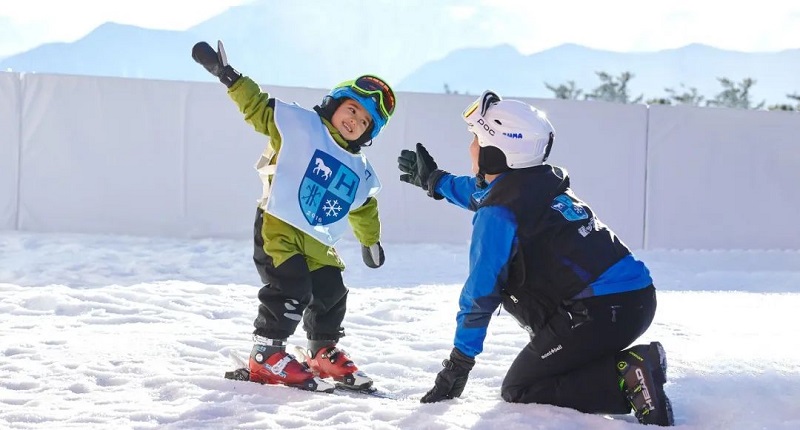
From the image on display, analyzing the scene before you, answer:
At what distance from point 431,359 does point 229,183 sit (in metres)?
5.11

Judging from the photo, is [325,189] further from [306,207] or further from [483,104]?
[483,104]

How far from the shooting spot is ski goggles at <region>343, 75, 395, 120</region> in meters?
3.33

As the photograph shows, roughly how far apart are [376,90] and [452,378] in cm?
118

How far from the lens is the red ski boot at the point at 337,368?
10.7 ft

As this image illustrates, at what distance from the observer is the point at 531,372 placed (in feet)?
9.55

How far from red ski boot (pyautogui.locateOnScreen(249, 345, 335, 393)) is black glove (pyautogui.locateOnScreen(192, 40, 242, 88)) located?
3.36 feet

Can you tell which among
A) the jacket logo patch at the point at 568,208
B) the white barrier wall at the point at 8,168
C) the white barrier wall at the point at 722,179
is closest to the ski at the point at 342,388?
the jacket logo patch at the point at 568,208

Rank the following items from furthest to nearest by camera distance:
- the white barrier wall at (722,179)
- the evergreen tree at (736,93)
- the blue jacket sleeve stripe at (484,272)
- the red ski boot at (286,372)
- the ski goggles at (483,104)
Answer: the evergreen tree at (736,93), the white barrier wall at (722,179), the red ski boot at (286,372), the ski goggles at (483,104), the blue jacket sleeve stripe at (484,272)

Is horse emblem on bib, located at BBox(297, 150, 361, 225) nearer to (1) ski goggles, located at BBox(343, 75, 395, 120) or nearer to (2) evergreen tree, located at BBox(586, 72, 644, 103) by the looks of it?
(1) ski goggles, located at BBox(343, 75, 395, 120)

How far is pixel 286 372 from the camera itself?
123 inches

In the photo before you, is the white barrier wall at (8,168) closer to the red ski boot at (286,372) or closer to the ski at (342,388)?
the ski at (342,388)

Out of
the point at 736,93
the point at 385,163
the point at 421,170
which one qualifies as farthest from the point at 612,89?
the point at 421,170

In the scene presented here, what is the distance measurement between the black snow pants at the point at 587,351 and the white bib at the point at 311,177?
0.93 m

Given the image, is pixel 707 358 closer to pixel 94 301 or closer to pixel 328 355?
pixel 328 355
